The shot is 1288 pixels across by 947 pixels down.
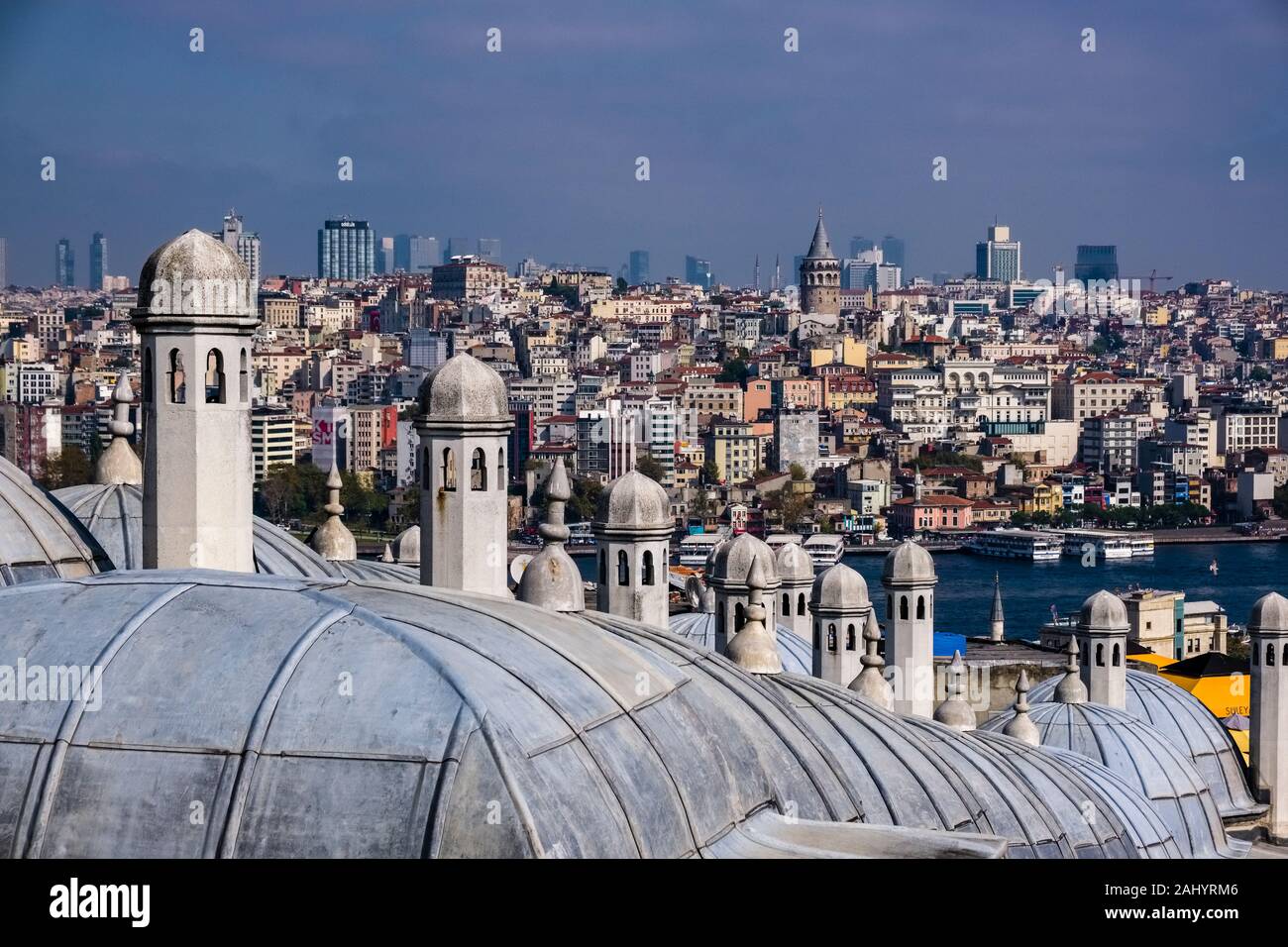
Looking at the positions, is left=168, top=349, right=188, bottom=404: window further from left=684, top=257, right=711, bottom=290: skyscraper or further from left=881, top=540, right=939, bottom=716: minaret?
left=684, top=257, right=711, bottom=290: skyscraper

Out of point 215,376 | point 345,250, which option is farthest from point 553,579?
point 345,250

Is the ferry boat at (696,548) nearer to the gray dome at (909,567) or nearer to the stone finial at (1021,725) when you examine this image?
the gray dome at (909,567)

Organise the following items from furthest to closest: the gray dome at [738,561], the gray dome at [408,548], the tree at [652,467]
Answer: the tree at [652,467]
the gray dome at [408,548]
the gray dome at [738,561]

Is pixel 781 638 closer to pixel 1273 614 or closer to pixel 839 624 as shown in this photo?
pixel 839 624

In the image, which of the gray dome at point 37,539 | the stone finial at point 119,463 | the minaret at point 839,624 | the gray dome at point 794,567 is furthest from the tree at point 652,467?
the gray dome at point 37,539

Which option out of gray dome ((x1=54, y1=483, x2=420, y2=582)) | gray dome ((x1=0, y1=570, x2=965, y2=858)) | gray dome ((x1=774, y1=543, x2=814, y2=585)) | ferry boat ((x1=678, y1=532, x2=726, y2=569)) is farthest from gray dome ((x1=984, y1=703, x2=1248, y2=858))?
ferry boat ((x1=678, y1=532, x2=726, y2=569))
